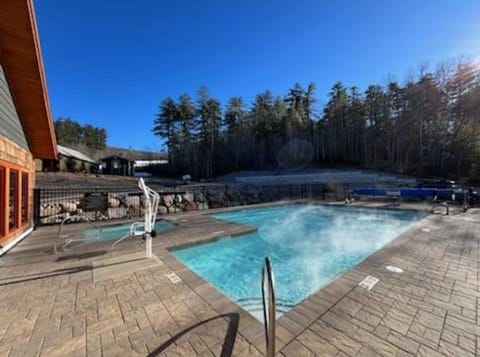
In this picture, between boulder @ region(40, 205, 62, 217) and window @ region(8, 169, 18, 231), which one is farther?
boulder @ region(40, 205, 62, 217)

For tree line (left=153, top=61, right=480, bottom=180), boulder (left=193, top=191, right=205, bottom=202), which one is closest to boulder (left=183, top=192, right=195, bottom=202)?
boulder (left=193, top=191, right=205, bottom=202)

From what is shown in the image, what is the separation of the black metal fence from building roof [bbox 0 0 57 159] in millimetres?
1887

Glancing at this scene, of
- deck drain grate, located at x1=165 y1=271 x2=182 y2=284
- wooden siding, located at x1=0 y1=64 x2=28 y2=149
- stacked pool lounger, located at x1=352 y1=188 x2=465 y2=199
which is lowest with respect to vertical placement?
deck drain grate, located at x1=165 y1=271 x2=182 y2=284

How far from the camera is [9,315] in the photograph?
2.07 metres

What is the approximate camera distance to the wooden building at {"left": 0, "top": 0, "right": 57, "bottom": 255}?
317cm

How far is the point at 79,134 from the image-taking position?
4241 centimetres

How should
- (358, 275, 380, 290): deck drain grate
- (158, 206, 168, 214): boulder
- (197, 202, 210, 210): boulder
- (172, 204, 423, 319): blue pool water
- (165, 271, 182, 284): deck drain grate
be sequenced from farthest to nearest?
(197, 202, 210, 210): boulder < (158, 206, 168, 214): boulder < (172, 204, 423, 319): blue pool water < (165, 271, 182, 284): deck drain grate < (358, 275, 380, 290): deck drain grate

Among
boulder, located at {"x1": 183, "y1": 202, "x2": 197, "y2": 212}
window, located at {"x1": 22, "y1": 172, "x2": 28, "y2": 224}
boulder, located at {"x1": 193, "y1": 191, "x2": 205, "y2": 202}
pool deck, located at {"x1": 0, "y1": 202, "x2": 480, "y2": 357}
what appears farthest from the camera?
boulder, located at {"x1": 193, "y1": 191, "x2": 205, "y2": 202}

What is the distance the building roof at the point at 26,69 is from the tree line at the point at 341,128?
72.0 feet

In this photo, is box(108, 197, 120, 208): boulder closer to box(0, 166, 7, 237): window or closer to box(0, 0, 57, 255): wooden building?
box(0, 0, 57, 255): wooden building

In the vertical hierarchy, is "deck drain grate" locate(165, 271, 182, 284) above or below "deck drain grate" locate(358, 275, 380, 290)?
above

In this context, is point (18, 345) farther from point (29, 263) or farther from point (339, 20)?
point (339, 20)

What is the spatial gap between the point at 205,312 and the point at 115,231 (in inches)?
182

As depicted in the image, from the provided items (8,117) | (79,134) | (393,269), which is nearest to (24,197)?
(8,117)
